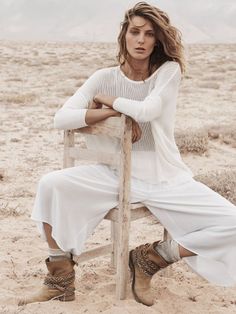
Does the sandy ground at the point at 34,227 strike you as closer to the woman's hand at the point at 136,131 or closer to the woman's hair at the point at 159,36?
the woman's hand at the point at 136,131

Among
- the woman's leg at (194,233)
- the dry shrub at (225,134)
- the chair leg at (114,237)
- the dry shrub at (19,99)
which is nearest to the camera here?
the woman's leg at (194,233)

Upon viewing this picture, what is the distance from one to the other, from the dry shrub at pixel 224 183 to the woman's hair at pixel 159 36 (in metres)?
2.43

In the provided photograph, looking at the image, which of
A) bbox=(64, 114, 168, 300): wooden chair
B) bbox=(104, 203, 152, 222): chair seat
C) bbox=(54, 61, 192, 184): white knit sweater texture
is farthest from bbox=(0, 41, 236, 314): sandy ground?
bbox=(54, 61, 192, 184): white knit sweater texture

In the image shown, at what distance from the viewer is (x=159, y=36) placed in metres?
3.61

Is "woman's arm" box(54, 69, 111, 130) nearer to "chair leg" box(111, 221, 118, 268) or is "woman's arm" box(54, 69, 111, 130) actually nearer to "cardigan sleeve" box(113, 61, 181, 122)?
"cardigan sleeve" box(113, 61, 181, 122)

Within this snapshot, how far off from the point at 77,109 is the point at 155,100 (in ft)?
1.64

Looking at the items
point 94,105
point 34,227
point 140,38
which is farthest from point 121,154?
point 34,227

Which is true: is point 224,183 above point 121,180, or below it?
below

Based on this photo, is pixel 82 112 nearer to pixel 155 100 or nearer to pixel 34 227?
pixel 155 100

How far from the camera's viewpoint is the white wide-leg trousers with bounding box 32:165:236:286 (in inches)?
130

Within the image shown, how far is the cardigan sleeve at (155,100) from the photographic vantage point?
3373 mm

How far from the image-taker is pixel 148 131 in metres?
3.61

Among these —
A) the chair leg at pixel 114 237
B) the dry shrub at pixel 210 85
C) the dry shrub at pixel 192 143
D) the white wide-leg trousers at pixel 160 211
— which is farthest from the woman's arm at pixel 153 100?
the dry shrub at pixel 210 85

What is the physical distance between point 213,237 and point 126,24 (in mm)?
1404
